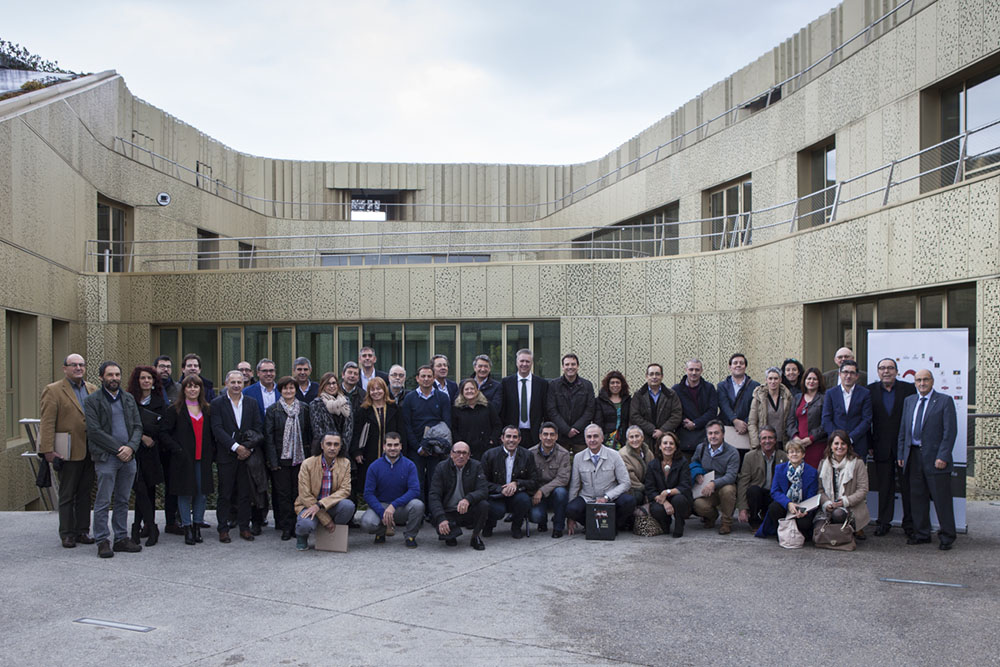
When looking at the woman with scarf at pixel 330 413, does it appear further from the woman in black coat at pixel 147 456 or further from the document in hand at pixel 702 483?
the document in hand at pixel 702 483

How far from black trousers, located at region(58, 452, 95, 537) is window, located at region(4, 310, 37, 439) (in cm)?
754

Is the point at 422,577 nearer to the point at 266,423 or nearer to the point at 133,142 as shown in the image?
the point at 266,423

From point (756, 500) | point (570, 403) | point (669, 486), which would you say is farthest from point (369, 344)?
point (756, 500)

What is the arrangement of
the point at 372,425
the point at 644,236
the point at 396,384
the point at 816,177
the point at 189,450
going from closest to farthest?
1. the point at 189,450
2. the point at 372,425
3. the point at 396,384
4. the point at 816,177
5. the point at 644,236

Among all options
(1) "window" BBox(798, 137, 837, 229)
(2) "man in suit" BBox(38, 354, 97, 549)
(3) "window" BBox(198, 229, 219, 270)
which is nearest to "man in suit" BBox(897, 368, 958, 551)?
(2) "man in suit" BBox(38, 354, 97, 549)

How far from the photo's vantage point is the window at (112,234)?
65.4 ft

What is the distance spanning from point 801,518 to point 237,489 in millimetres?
5762

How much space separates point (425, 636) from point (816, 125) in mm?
14167

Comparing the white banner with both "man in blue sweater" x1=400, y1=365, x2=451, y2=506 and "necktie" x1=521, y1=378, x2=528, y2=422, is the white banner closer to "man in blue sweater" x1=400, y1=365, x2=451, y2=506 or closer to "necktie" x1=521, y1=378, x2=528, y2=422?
"necktie" x1=521, y1=378, x2=528, y2=422

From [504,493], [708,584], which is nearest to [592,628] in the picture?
[708,584]

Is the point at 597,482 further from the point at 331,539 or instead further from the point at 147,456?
the point at 147,456

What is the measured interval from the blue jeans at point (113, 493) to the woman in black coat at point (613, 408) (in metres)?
5.13

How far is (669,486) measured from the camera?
9289mm

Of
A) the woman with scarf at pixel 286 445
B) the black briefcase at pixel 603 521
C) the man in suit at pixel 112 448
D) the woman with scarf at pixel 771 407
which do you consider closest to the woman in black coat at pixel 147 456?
the man in suit at pixel 112 448
